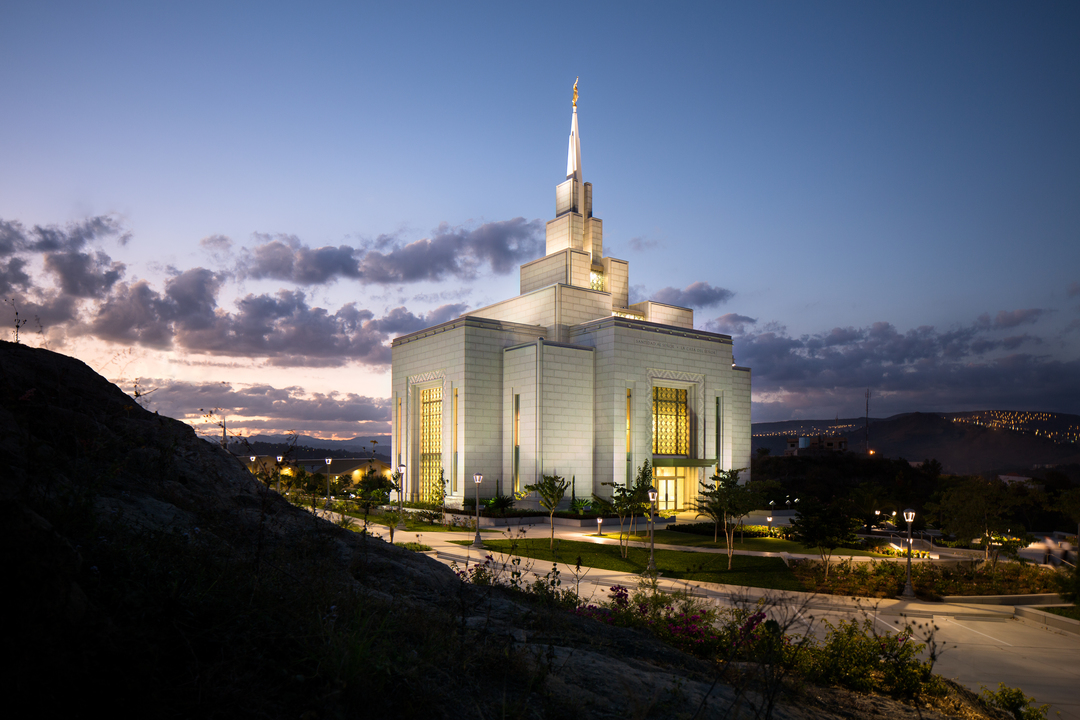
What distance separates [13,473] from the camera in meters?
3.88

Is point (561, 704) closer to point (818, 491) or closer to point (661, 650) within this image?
point (661, 650)

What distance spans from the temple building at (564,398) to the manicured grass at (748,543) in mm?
9044

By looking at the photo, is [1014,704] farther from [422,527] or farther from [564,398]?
[564,398]

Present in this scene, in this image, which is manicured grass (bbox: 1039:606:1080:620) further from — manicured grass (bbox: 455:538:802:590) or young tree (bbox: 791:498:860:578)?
manicured grass (bbox: 455:538:802:590)

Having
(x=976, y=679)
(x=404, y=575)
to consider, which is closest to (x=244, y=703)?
(x=404, y=575)

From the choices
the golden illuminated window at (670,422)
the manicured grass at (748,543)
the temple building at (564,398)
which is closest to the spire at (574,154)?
the temple building at (564,398)

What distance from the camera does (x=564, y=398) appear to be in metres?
42.6

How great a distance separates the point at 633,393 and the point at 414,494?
59.0 ft

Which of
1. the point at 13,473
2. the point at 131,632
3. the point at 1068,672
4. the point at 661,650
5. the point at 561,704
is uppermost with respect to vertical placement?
the point at 13,473

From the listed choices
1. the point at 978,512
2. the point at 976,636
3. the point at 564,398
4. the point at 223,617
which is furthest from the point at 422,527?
the point at 223,617

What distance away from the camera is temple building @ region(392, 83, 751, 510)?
139ft

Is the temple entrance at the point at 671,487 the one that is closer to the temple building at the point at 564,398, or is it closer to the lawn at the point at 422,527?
the temple building at the point at 564,398

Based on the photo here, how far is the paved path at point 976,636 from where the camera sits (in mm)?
10180

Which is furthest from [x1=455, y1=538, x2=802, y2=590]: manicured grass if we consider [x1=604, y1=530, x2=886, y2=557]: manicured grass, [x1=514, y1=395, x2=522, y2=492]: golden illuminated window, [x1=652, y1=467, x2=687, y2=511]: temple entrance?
[x1=652, y1=467, x2=687, y2=511]: temple entrance
